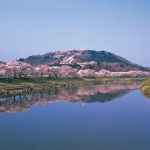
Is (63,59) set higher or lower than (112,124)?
higher

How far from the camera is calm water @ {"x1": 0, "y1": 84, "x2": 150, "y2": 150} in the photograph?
70.2 feet

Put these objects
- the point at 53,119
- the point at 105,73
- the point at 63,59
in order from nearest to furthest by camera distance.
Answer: the point at 53,119 < the point at 105,73 < the point at 63,59

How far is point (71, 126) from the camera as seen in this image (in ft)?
89.1

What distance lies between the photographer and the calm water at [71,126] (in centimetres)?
2141

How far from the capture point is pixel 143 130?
26.0m

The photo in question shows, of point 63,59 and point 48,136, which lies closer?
point 48,136

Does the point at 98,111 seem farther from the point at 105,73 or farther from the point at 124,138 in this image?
the point at 105,73

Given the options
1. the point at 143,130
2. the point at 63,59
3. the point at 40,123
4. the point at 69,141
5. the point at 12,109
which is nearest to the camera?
the point at 69,141

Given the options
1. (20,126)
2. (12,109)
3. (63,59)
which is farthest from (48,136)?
(63,59)

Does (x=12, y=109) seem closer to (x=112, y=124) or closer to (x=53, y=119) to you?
(x=53, y=119)

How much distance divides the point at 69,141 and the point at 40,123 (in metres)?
6.92

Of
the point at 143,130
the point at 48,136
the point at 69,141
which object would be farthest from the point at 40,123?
the point at 143,130

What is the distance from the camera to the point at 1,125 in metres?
27.5

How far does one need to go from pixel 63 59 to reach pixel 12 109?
495 ft
